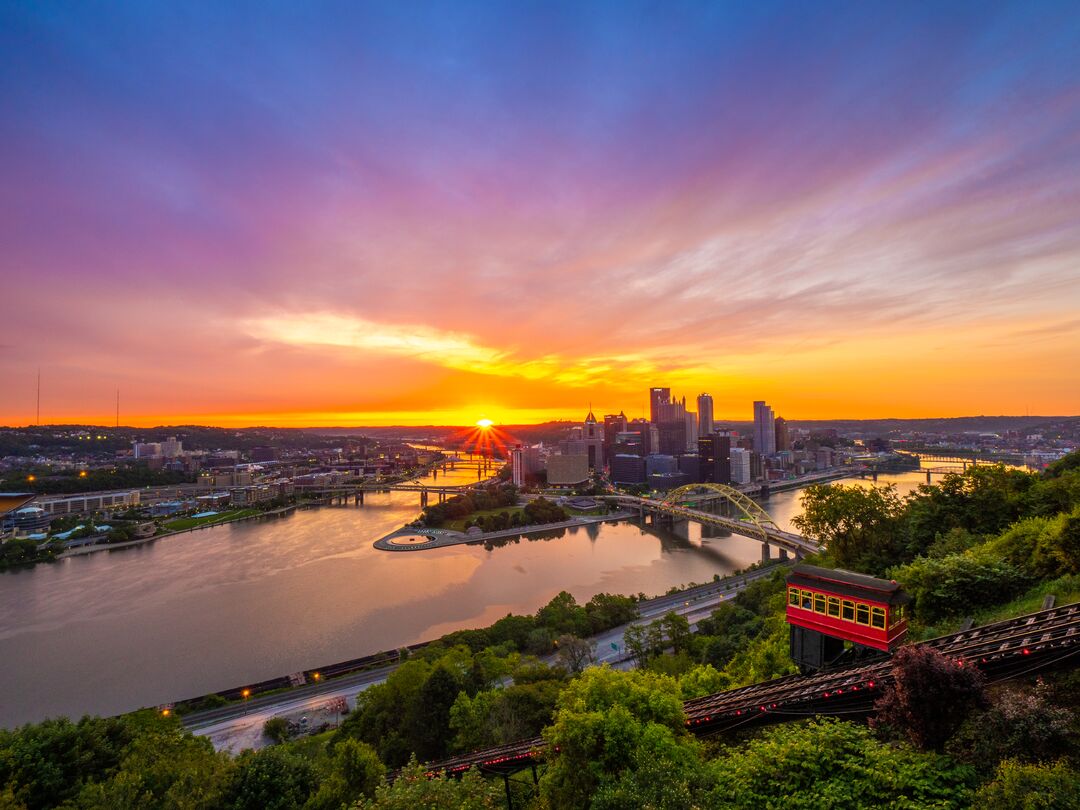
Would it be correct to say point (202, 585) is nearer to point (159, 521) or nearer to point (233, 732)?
point (233, 732)

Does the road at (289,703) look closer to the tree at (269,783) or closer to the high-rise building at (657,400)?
the tree at (269,783)

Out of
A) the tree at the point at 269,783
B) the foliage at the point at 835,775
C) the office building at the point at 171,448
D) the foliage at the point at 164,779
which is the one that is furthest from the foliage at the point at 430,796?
the office building at the point at 171,448

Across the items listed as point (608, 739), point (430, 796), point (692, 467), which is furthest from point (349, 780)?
point (692, 467)

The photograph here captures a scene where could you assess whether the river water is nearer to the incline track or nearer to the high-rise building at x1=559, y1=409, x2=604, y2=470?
the incline track

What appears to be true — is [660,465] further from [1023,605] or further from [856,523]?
[1023,605]

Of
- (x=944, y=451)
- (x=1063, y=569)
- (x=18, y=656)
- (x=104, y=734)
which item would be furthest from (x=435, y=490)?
(x=944, y=451)
